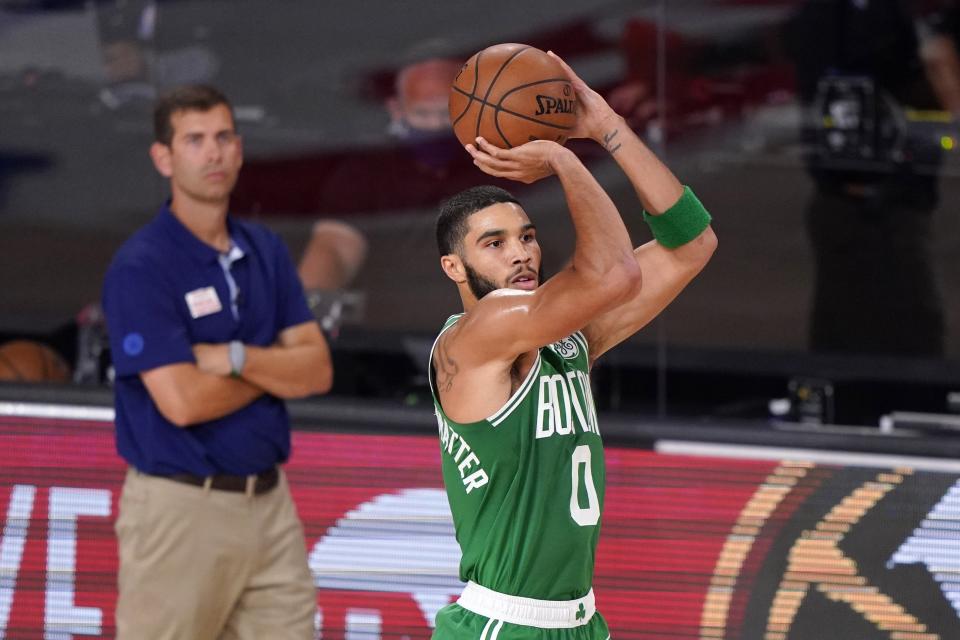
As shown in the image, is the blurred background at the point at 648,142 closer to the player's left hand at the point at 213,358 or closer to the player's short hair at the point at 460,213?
the player's left hand at the point at 213,358

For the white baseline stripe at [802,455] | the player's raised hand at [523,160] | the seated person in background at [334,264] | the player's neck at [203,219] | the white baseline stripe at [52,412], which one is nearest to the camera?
the player's raised hand at [523,160]

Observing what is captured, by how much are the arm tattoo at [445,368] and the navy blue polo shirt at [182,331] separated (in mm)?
1428

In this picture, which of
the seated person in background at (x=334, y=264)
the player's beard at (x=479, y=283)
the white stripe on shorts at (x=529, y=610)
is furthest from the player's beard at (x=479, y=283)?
the seated person in background at (x=334, y=264)

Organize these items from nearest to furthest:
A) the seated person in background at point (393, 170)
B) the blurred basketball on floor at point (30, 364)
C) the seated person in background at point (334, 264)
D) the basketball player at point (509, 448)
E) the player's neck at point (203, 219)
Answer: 1. the basketball player at point (509, 448)
2. the player's neck at point (203, 219)
3. the blurred basketball on floor at point (30, 364)
4. the seated person in background at point (334, 264)
5. the seated person in background at point (393, 170)

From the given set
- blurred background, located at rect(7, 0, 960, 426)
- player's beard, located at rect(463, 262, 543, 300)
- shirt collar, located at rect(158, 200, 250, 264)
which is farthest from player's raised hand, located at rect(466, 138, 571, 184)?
blurred background, located at rect(7, 0, 960, 426)

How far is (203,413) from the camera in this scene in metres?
5.27

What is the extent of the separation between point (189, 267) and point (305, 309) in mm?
475

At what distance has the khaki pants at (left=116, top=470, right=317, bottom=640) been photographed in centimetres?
530

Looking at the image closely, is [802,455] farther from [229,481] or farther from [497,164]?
[497,164]

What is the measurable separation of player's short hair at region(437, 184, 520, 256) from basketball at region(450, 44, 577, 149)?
157mm

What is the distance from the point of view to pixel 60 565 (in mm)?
6078

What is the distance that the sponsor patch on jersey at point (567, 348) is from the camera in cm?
427

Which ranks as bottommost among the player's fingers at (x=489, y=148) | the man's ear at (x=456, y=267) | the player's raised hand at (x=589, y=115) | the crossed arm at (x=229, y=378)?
the crossed arm at (x=229, y=378)

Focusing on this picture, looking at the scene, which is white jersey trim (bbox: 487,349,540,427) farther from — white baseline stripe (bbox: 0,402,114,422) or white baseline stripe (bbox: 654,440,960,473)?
white baseline stripe (bbox: 0,402,114,422)
